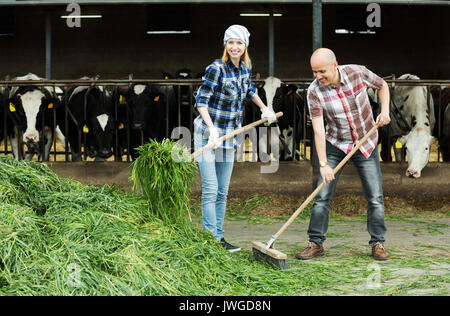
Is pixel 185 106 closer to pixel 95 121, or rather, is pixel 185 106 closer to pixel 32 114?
pixel 95 121

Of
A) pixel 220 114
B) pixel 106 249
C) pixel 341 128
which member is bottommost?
pixel 106 249

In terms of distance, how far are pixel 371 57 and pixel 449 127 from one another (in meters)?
8.15

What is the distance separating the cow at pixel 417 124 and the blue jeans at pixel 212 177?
306cm

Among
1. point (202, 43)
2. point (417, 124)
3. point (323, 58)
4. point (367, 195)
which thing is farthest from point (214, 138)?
point (202, 43)

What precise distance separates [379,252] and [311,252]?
1.69 feet

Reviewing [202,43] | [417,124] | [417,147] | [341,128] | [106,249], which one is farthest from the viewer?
[202,43]

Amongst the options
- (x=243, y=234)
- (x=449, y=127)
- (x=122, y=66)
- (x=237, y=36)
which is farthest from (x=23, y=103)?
(x=122, y=66)

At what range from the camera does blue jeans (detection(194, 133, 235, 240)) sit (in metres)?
5.14

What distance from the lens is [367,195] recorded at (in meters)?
5.37

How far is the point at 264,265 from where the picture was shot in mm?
4809

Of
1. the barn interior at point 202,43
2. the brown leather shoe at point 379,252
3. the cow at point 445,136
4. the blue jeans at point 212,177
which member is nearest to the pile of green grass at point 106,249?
the blue jeans at point 212,177

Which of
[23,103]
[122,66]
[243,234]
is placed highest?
[122,66]

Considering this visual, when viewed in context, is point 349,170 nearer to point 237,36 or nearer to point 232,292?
point 237,36

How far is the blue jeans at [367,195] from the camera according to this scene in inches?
209
